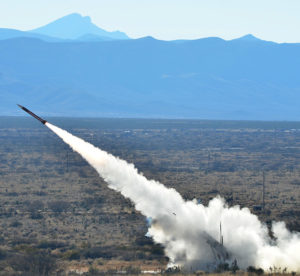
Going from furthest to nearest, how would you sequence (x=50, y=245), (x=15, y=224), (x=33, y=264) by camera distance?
(x=15, y=224)
(x=50, y=245)
(x=33, y=264)

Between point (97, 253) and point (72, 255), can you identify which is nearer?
point (72, 255)

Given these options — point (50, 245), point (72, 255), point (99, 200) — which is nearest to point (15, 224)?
point (50, 245)

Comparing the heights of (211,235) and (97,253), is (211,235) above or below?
above

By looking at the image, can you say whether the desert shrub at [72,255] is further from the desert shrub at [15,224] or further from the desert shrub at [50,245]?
the desert shrub at [15,224]

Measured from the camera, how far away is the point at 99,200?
69.8 metres

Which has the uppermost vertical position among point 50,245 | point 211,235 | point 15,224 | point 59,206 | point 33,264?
point 211,235

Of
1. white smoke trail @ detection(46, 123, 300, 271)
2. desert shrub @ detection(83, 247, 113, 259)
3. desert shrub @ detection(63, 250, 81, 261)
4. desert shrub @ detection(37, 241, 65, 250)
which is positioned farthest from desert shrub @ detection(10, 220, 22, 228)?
desert shrub @ detection(63, 250, 81, 261)

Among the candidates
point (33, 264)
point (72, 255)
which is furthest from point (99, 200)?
point (33, 264)

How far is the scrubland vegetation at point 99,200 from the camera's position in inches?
1705

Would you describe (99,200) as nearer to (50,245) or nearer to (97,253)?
(50,245)

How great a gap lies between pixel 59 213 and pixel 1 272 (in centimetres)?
2264

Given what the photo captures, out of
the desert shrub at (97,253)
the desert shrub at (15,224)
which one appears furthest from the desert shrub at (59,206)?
the desert shrub at (97,253)

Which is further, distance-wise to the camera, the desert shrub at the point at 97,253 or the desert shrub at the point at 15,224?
the desert shrub at the point at 15,224

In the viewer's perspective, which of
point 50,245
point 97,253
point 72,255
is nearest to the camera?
point 72,255
